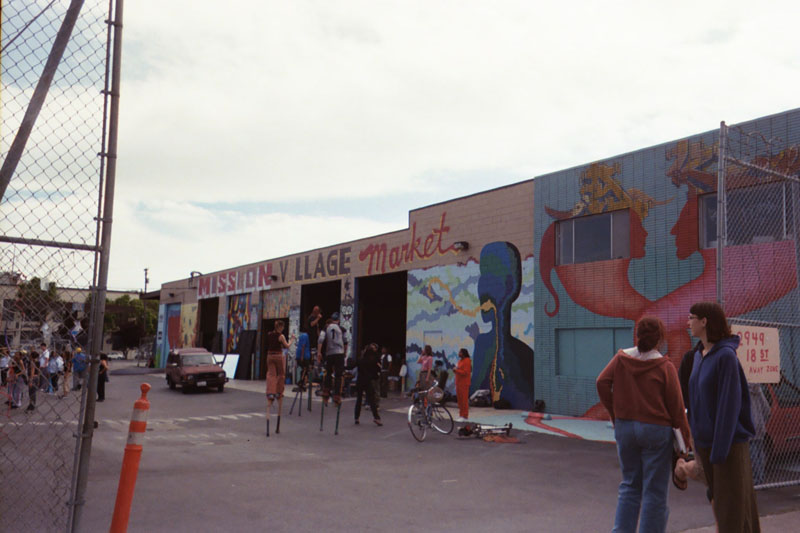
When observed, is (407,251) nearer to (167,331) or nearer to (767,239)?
(767,239)

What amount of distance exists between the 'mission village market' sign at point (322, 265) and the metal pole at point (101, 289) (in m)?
19.4

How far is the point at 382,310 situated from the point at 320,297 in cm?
493

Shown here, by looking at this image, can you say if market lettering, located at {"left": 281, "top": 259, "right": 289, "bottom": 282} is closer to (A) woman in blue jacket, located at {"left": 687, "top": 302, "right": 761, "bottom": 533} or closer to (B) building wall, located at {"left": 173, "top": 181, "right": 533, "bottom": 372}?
(B) building wall, located at {"left": 173, "top": 181, "right": 533, "bottom": 372}

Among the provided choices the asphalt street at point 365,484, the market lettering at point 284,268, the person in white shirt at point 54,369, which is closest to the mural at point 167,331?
the market lettering at point 284,268

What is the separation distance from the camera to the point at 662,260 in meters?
16.3

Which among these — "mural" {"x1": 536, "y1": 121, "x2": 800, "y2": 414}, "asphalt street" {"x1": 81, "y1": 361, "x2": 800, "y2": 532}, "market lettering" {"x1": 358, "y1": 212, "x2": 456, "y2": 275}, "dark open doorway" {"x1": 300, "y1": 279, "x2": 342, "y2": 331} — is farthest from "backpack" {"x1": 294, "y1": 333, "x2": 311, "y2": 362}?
"dark open doorway" {"x1": 300, "y1": 279, "x2": 342, "y2": 331}

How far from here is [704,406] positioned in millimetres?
4332

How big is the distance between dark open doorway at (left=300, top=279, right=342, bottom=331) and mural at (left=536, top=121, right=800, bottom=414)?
16.0 meters

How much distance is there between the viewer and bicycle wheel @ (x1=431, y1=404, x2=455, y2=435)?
44.9 ft

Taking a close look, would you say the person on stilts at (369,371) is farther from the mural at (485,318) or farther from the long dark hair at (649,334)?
the long dark hair at (649,334)

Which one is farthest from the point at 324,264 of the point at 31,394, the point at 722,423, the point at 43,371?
the point at 722,423

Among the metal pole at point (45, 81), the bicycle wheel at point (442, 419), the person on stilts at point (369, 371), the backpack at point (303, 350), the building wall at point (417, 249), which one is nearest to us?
the metal pole at point (45, 81)

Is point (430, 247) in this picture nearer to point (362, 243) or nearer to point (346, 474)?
point (362, 243)

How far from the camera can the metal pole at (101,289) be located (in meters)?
3.86
